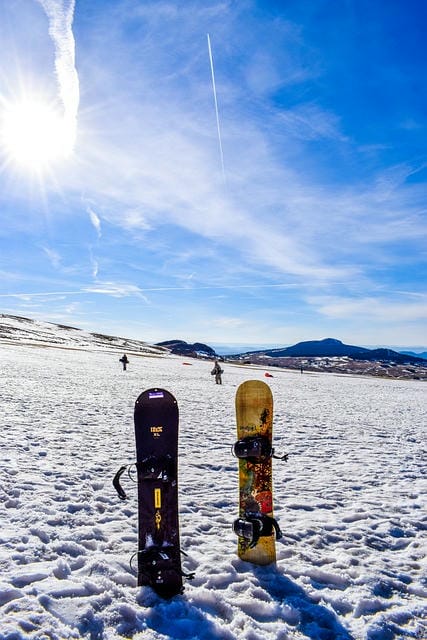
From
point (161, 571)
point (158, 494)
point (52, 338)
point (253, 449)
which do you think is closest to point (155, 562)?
point (161, 571)

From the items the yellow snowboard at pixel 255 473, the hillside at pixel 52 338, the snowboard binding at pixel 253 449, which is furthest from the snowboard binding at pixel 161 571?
the hillside at pixel 52 338

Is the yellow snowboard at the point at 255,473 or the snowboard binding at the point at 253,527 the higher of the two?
the yellow snowboard at the point at 255,473

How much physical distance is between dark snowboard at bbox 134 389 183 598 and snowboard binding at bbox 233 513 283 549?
27.1 inches

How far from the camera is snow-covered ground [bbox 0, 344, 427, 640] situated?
3.38 metres

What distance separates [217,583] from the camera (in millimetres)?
3945

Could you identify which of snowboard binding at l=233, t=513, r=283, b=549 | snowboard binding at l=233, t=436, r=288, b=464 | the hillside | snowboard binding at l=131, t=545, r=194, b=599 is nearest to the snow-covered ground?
snowboard binding at l=131, t=545, r=194, b=599

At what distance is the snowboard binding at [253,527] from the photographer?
408 centimetres

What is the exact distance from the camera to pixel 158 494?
400 centimetres


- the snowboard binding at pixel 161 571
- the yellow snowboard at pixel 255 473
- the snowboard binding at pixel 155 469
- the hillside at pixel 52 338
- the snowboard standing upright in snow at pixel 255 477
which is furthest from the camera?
the hillside at pixel 52 338

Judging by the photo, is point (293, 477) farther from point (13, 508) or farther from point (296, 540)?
point (13, 508)

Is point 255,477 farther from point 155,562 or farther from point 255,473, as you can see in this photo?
point 155,562

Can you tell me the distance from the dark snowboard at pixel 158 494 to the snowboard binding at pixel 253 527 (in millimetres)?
688

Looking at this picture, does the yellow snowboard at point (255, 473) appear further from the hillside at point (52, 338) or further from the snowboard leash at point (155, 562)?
the hillside at point (52, 338)

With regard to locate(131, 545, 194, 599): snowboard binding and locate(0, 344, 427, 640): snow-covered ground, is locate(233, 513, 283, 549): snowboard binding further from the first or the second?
locate(131, 545, 194, 599): snowboard binding
